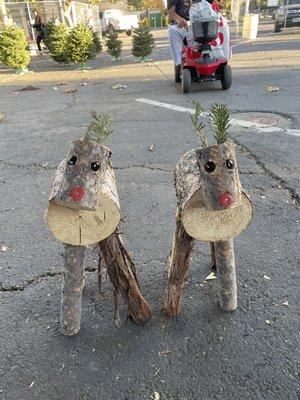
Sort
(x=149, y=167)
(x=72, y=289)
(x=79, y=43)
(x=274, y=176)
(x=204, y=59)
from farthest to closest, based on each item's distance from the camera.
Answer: (x=79, y=43)
(x=204, y=59)
(x=149, y=167)
(x=274, y=176)
(x=72, y=289)

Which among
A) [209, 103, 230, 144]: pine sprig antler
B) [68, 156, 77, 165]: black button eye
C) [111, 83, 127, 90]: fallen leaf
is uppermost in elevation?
[209, 103, 230, 144]: pine sprig antler

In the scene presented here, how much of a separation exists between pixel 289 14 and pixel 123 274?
20.5 meters

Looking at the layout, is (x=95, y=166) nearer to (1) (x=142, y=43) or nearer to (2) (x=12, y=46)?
(2) (x=12, y=46)

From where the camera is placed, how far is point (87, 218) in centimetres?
179

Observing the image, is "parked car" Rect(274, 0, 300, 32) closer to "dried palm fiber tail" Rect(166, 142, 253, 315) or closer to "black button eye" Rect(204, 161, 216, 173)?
"dried palm fiber tail" Rect(166, 142, 253, 315)

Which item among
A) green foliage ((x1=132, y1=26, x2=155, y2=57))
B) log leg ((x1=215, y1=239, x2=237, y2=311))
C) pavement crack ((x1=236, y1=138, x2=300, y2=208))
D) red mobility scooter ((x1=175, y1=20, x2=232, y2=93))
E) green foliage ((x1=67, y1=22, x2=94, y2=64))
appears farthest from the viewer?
green foliage ((x1=132, y1=26, x2=155, y2=57))

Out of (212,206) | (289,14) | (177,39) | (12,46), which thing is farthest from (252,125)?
(289,14)

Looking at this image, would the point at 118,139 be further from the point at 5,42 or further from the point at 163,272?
the point at 5,42

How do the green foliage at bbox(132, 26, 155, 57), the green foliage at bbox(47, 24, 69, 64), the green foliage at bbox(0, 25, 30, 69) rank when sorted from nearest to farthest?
1. the green foliage at bbox(0, 25, 30, 69)
2. the green foliage at bbox(132, 26, 155, 57)
3. the green foliage at bbox(47, 24, 69, 64)

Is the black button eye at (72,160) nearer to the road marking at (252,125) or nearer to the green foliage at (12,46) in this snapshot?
the road marking at (252,125)

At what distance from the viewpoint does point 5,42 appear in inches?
421

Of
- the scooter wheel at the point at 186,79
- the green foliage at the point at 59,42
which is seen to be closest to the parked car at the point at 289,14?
the green foliage at the point at 59,42

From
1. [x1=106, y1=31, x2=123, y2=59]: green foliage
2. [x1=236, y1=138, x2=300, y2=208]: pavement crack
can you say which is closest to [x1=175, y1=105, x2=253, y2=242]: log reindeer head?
[x1=236, y1=138, x2=300, y2=208]: pavement crack

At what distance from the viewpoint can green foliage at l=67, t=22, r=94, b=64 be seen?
11.4 m
